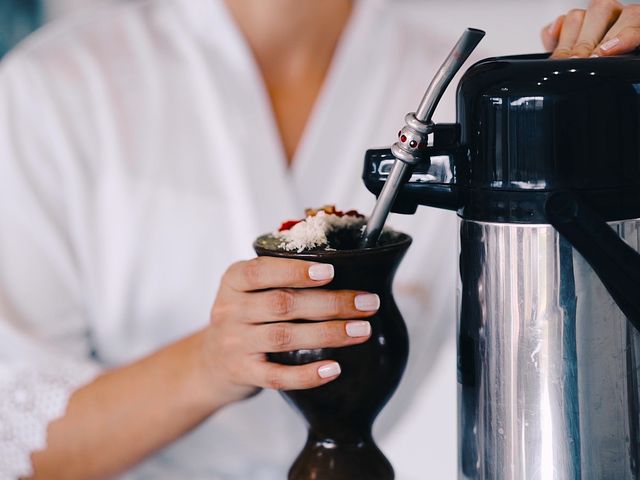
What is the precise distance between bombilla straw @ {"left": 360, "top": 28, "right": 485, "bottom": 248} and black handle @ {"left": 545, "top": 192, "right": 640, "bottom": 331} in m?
0.08

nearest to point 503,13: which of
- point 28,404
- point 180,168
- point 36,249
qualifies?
point 180,168

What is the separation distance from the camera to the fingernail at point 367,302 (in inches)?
18.0

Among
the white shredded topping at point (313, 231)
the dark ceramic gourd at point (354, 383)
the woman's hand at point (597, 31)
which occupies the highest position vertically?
the woman's hand at point (597, 31)

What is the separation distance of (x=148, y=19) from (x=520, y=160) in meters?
0.69

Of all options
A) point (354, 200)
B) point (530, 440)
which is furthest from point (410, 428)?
point (530, 440)

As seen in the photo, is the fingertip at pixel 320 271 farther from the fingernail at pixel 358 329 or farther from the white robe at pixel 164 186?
the white robe at pixel 164 186

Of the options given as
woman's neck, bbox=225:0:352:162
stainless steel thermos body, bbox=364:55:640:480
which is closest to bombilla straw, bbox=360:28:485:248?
stainless steel thermos body, bbox=364:55:640:480

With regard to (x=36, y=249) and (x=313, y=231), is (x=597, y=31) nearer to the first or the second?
(x=313, y=231)

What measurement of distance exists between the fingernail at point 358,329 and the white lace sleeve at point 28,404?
39 centimetres

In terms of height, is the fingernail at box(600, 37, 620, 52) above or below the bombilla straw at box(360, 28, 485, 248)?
above

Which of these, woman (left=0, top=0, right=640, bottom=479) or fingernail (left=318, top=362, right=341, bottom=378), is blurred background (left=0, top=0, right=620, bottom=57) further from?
fingernail (left=318, top=362, right=341, bottom=378)

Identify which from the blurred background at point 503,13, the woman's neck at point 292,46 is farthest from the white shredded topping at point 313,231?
the blurred background at point 503,13

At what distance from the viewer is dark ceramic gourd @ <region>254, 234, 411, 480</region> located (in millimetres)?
454

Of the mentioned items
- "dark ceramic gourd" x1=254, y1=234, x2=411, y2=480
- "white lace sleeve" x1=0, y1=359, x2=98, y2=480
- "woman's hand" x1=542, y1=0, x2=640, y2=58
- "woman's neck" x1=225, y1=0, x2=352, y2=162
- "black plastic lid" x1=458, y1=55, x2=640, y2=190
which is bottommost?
"white lace sleeve" x1=0, y1=359, x2=98, y2=480
